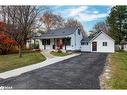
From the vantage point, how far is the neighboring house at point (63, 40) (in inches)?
1286

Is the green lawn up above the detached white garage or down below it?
below

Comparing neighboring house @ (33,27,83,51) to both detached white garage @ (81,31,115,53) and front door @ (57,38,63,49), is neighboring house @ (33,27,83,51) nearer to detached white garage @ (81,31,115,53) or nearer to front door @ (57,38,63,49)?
front door @ (57,38,63,49)

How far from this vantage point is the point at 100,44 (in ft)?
111

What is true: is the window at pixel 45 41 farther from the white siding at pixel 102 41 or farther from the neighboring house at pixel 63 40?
the white siding at pixel 102 41

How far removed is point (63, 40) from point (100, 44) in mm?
5239

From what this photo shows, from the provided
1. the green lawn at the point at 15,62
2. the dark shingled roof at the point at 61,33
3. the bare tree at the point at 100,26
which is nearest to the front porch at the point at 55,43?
the dark shingled roof at the point at 61,33

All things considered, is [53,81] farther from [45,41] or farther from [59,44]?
[45,41]

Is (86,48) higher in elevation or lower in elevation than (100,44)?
lower

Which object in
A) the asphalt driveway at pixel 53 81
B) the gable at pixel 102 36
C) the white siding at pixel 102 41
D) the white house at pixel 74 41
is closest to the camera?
the asphalt driveway at pixel 53 81

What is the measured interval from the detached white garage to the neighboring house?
4.31ft

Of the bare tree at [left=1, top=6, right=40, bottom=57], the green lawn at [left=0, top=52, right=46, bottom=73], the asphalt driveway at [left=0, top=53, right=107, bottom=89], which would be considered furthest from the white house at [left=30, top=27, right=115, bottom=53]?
the asphalt driveway at [left=0, top=53, right=107, bottom=89]

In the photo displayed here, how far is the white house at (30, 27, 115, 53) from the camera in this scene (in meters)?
32.8

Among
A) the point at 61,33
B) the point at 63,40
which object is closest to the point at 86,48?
the point at 63,40
